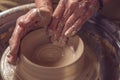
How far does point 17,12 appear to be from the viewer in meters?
1.44

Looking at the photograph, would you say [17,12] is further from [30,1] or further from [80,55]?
[80,55]

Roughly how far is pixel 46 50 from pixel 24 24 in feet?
0.69

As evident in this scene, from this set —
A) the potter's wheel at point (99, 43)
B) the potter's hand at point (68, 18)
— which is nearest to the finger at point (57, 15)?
the potter's hand at point (68, 18)

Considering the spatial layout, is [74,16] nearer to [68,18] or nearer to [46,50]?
[68,18]

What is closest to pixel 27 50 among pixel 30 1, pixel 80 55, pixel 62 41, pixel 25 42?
pixel 25 42

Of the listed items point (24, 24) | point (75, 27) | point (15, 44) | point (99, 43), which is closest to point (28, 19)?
point (24, 24)

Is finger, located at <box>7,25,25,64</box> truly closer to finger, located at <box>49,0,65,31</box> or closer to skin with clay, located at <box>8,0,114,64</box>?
skin with clay, located at <box>8,0,114,64</box>

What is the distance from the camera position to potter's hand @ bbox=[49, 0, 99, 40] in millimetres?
1231

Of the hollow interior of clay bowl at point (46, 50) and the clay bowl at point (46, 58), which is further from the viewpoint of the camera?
the hollow interior of clay bowl at point (46, 50)

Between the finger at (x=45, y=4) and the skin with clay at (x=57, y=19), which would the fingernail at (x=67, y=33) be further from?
the finger at (x=45, y=4)

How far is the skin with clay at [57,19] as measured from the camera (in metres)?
1.20

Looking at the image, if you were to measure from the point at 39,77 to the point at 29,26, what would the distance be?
278 mm

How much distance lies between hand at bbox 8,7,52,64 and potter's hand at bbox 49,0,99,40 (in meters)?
0.05

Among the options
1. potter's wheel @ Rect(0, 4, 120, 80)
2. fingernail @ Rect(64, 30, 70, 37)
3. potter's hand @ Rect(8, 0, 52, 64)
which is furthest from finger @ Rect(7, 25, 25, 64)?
fingernail @ Rect(64, 30, 70, 37)
